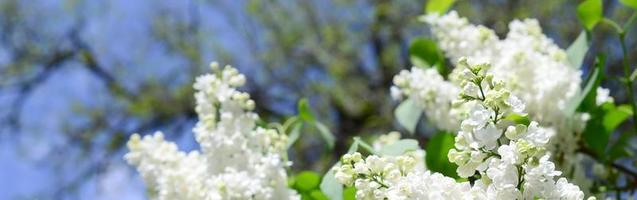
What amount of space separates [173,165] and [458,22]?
40 cm

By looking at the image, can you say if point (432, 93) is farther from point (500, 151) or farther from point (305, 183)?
point (500, 151)

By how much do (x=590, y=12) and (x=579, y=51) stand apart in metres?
0.05

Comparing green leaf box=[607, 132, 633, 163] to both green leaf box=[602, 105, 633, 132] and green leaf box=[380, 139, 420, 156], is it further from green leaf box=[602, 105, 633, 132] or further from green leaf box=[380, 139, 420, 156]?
green leaf box=[380, 139, 420, 156]

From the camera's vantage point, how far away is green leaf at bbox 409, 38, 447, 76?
1.24 metres

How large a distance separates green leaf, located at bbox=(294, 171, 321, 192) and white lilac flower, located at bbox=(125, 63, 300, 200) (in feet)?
0.09

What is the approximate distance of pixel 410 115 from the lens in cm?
120

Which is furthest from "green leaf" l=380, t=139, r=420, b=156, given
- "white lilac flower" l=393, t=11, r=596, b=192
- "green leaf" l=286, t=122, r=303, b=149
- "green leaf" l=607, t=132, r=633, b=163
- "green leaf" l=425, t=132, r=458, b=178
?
"green leaf" l=607, t=132, r=633, b=163

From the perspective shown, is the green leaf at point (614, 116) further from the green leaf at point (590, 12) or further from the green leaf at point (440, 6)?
the green leaf at point (440, 6)

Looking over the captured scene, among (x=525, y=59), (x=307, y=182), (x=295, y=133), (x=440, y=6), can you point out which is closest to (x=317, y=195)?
(x=307, y=182)

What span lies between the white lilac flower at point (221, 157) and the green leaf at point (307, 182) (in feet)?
0.09

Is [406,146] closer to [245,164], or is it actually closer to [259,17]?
[245,164]

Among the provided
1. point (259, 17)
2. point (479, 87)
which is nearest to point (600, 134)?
point (479, 87)

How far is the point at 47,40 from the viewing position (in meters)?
7.79

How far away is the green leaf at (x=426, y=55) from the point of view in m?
1.24
